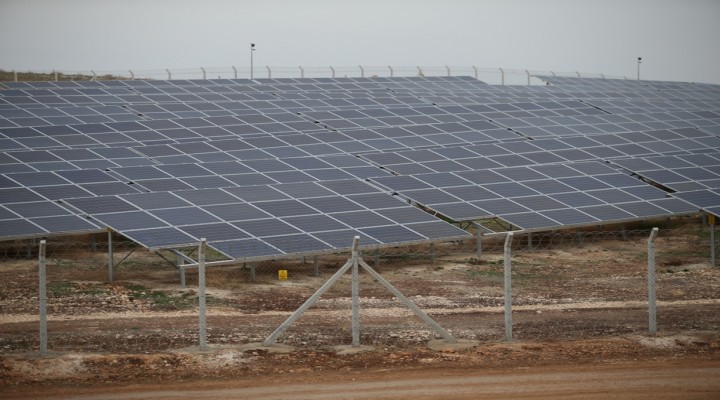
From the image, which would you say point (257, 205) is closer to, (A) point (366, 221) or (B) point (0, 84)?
(A) point (366, 221)

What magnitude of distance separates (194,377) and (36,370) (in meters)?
2.58

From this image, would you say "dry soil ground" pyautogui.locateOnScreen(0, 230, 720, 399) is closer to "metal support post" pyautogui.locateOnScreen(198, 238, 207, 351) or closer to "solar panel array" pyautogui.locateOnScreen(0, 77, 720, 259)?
"metal support post" pyautogui.locateOnScreen(198, 238, 207, 351)

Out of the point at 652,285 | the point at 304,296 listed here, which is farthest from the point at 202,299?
the point at 652,285

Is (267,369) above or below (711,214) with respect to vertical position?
below

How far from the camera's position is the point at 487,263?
105 feet

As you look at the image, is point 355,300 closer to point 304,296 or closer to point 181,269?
point 304,296

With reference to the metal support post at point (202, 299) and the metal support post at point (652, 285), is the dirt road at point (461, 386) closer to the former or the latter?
the metal support post at point (202, 299)

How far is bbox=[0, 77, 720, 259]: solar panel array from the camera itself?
98.4 ft

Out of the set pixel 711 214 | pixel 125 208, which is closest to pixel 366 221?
pixel 125 208

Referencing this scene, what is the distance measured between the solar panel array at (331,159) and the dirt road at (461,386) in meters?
10.2

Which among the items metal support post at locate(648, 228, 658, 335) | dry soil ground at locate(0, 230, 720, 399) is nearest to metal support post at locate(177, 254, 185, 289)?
dry soil ground at locate(0, 230, 720, 399)

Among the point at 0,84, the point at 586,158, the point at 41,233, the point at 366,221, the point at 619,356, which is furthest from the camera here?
the point at 0,84

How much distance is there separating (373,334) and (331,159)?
2140cm

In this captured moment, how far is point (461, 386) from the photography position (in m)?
17.2
